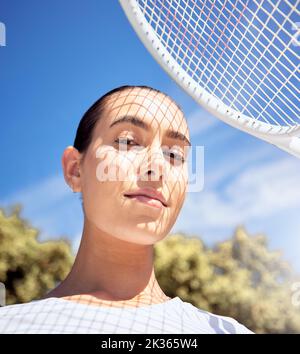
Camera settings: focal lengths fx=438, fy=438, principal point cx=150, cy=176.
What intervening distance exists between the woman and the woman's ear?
4 centimetres

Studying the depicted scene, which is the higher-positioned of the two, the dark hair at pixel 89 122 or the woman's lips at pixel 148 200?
the dark hair at pixel 89 122

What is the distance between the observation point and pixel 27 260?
11.9ft

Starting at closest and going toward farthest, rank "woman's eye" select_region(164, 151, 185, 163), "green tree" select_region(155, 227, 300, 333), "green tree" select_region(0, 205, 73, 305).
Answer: "woman's eye" select_region(164, 151, 185, 163) → "green tree" select_region(0, 205, 73, 305) → "green tree" select_region(155, 227, 300, 333)

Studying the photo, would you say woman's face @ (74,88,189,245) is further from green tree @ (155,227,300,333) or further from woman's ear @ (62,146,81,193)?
green tree @ (155,227,300,333)

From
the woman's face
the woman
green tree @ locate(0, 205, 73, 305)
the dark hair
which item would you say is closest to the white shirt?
the woman

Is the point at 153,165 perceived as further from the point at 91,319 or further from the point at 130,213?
the point at 91,319

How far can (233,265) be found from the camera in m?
4.52

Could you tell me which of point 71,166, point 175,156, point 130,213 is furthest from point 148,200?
point 71,166

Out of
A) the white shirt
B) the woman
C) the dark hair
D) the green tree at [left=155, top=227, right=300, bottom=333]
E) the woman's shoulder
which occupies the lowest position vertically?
the green tree at [left=155, top=227, right=300, bottom=333]

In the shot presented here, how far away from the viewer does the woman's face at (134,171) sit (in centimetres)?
114

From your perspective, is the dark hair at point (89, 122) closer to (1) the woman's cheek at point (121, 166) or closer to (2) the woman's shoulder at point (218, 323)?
(1) the woman's cheek at point (121, 166)

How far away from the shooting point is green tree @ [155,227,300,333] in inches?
155

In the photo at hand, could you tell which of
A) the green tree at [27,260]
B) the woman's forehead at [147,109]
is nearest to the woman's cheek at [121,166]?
the woman's forehead at [147,109]

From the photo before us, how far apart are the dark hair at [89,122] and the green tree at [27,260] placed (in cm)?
248
